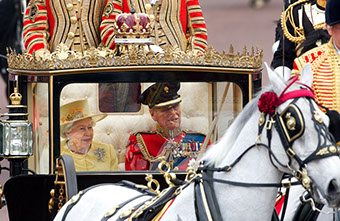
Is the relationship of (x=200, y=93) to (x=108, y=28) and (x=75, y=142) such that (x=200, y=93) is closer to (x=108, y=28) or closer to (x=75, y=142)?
(x=75, y=142)

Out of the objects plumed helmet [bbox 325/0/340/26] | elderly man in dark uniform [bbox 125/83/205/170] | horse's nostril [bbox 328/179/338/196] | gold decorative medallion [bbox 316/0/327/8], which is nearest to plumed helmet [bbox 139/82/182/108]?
elderly man in dark uniform [bbox 125/83/205/170]

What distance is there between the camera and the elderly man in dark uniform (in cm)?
457

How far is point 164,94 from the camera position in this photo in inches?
181

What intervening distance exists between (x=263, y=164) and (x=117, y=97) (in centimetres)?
183

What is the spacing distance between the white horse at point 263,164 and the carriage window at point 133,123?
1441mm

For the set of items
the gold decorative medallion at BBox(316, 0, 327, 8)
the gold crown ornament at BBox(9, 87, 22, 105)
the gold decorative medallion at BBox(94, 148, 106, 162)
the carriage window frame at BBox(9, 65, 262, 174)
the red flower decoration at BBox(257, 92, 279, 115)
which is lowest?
the gold decorative medallion at BBox(94, 148, 106, 162)

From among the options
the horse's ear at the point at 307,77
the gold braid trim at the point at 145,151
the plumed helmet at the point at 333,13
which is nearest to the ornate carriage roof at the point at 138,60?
the gold braid trim at the point at 145,151

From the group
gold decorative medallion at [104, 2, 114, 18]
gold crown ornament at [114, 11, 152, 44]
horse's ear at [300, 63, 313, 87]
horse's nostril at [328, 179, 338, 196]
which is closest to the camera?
horse's nostril at [328, 179, 338, 196]

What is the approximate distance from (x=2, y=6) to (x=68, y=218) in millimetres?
5734

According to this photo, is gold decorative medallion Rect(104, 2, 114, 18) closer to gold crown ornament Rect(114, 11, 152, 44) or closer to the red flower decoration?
gold crown ornament Rect(114, 11, 152, 44)

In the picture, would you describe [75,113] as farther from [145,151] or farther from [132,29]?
[132,29]

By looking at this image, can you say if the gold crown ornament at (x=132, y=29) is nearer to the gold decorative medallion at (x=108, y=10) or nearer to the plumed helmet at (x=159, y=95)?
the plumed helmet at (x=159, y=95)

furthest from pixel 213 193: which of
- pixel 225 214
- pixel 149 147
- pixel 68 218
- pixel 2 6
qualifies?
pixel 2 6

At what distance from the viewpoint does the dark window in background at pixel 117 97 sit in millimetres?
4605
